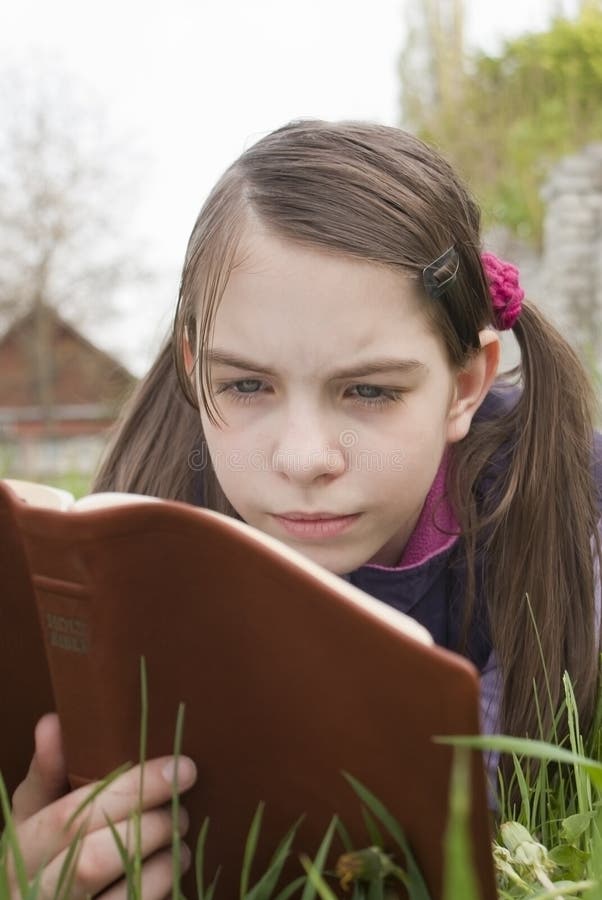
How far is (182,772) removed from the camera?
95cm

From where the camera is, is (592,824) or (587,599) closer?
(592,824)

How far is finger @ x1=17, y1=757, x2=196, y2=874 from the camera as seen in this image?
0.95 meters

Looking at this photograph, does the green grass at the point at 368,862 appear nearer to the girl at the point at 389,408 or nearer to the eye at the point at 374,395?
the girl at the point at 389,408

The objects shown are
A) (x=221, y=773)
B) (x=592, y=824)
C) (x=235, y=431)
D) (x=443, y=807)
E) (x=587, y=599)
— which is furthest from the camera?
(x=587, y=599)

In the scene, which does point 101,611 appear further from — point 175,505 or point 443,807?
point 443,807

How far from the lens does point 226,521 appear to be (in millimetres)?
823

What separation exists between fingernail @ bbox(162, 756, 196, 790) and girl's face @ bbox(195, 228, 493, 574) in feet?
1.92

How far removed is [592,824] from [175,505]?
0.70m

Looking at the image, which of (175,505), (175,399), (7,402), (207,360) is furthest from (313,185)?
(7,402)

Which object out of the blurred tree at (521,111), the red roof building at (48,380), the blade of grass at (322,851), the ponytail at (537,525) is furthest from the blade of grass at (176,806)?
the red roof building at (48,380)

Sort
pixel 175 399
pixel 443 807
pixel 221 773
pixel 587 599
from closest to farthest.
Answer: pixel 443 807, pixel 221 773, pixel 587 599, pixel 175 399

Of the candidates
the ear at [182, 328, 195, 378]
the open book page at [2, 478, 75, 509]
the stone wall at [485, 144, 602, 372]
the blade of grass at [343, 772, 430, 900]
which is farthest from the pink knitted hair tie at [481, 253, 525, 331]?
the stone wall at [485, 144, 602, 372]

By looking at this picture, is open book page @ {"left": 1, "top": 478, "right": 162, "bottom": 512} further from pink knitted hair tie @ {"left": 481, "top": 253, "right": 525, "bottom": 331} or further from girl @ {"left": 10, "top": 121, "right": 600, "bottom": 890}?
pink knitted hair tie @ {"left": 481, "top": 253, "right": 525, "bottom": 331}

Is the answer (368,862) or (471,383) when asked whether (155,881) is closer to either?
(368,862)
